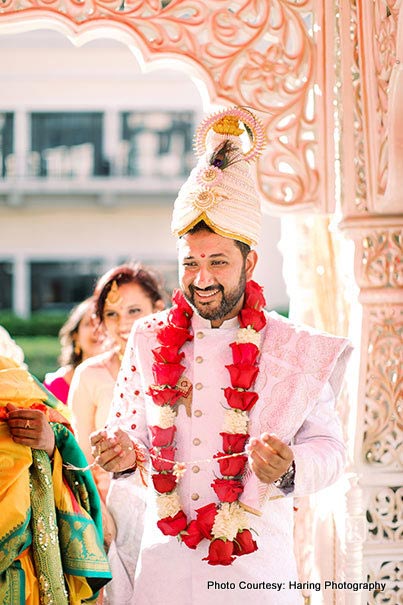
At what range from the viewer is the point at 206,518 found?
10.6 ft

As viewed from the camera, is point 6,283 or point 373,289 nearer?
point 373,289

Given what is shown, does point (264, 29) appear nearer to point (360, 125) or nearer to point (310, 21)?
point (310, 21)

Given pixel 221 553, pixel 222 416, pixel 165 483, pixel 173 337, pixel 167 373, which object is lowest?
pixel 221 553

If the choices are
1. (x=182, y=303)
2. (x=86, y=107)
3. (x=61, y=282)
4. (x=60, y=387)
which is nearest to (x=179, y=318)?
(x=182, y=303)

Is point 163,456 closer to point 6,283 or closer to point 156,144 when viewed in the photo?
point 156,144

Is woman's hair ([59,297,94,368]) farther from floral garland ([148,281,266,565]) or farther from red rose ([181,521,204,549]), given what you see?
red rose ([181,521,204,549])

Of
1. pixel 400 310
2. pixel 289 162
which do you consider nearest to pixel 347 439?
pixel 400 310

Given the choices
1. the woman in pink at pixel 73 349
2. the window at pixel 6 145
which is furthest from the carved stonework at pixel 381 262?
the window at pixel 6 145

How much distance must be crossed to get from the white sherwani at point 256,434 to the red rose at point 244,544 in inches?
1.9

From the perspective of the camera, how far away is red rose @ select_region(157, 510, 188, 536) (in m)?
3.24

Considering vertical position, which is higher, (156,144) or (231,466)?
(156,144)

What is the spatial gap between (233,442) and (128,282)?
1710mm

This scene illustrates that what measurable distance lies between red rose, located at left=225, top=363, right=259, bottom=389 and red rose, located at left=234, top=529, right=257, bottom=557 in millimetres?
444

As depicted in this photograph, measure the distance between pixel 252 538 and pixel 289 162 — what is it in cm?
162
